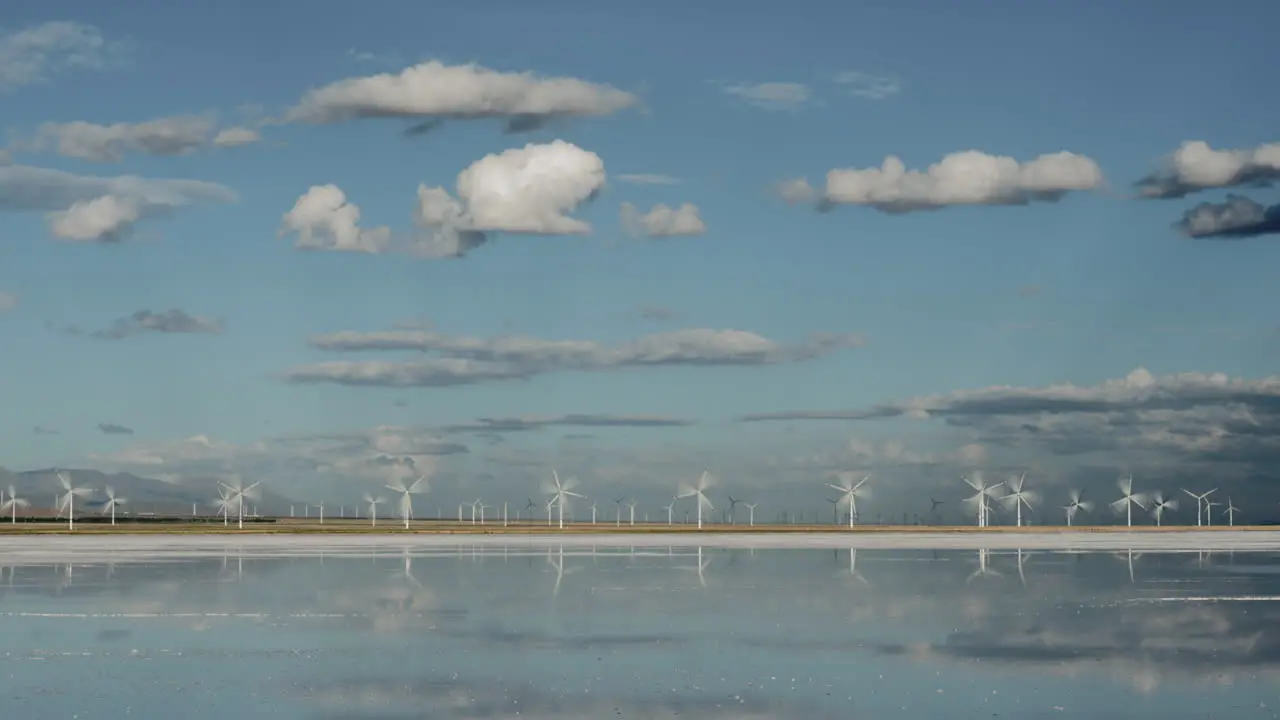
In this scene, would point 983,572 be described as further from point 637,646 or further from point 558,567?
point 637,646

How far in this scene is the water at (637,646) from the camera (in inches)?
1197

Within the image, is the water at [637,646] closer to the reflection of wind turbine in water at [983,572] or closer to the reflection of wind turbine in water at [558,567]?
the reflection of wind turbine in water at [558,567]

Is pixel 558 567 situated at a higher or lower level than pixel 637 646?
Result: lower

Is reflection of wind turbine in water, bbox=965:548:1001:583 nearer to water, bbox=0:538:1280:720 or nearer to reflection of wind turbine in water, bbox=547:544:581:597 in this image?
water, bbox=0:538:1280:720

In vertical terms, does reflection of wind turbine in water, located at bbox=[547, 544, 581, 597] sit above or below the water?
below

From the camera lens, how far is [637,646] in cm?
4062

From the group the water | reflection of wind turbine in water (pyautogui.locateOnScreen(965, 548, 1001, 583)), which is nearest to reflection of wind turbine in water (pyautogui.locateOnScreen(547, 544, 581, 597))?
the water

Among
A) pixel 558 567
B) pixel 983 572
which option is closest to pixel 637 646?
pixel 983 572

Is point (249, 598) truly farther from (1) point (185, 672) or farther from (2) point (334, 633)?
(1) point (185, 672)

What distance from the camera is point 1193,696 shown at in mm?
31281

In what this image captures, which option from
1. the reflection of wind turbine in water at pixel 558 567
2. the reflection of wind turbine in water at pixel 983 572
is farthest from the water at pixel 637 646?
the reflection of wind turbine in water at pixel 983 572

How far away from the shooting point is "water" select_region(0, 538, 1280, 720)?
30406mm

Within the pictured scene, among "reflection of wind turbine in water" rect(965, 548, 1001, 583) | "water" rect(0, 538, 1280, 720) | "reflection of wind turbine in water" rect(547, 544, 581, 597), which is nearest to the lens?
"water" rect(0, 538, 1280, 720)

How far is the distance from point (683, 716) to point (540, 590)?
36093mm
